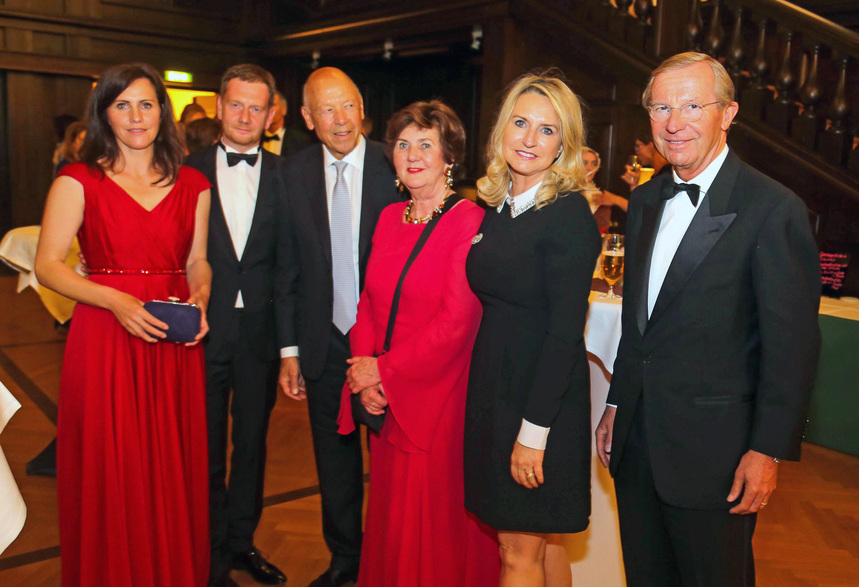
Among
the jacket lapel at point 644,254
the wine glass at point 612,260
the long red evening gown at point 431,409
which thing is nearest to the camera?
the jacket lapel at point 644,254

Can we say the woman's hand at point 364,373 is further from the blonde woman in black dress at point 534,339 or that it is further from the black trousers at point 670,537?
the black trousers at point 670,537

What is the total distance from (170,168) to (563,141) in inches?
55.2

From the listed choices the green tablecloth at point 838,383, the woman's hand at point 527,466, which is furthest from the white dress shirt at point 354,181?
the green tablecloth at point 838,383

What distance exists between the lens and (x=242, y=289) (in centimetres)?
275

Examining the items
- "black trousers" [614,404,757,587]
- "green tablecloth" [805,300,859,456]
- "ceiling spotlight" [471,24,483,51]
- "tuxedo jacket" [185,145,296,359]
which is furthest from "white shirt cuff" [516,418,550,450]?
"ceiling spotlight" [471,24,483,51]

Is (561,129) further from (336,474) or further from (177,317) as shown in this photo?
(336,474)

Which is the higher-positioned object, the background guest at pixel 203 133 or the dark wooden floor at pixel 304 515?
the background guest at pixel 203 133

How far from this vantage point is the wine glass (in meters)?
2.66

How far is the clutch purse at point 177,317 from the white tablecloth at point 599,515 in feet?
4.40

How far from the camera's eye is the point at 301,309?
2.78 m

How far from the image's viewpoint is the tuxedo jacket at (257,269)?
8.96 feet

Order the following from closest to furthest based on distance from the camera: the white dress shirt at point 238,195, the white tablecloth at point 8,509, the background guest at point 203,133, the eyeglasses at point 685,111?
the white tablecloth at point 8,509, the eyeglasses at point 685,111, the white dress shirt at point 238,195, the background guest at point 203,133

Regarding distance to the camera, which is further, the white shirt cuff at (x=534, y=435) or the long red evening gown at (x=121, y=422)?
the long red evening gown at (x=121, y=422)

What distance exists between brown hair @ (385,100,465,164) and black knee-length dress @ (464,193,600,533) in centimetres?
38
